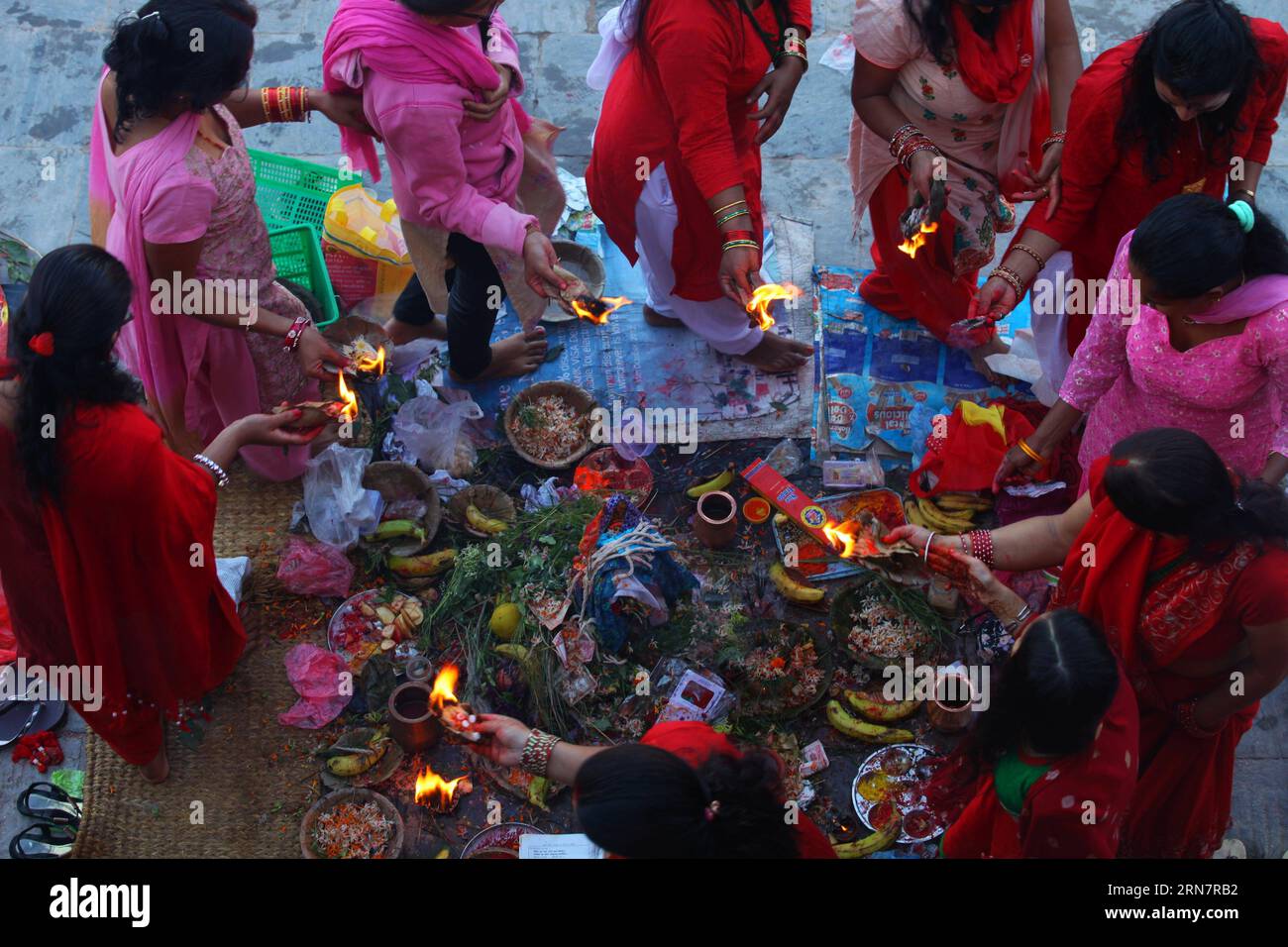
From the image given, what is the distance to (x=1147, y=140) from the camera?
3.62 metres

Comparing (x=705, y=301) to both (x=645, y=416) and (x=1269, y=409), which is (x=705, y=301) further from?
(x=1269, y=409)

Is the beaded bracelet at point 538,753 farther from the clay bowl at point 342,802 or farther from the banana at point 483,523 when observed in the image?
the banana at point 483,523

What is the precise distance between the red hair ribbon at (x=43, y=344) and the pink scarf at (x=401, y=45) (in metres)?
1.34

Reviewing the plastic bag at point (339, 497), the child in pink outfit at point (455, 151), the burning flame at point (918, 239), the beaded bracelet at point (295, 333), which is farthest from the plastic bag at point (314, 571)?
the burning flame at point (918, 239)

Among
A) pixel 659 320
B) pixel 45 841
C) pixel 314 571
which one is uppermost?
pixel 659 320

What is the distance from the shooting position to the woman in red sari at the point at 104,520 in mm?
2834

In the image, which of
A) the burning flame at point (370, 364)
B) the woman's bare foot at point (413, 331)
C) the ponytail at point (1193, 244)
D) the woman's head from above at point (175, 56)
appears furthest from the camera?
the woman's bare foot at point (413, 331)

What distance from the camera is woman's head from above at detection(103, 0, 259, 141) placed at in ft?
10.4

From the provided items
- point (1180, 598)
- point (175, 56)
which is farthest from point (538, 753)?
point (175, 56)

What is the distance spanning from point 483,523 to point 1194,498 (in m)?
2.45

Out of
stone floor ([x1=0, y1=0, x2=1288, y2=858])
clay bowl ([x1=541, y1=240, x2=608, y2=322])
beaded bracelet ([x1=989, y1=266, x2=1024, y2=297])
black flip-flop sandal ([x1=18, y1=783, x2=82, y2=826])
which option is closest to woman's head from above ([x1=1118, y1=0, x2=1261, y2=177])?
beaded bracelet ([x1=989, y1=266, x2=1024, y2=297])

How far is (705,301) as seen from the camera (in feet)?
14.9

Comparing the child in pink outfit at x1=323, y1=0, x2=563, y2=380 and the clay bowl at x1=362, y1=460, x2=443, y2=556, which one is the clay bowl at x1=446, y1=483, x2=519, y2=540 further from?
the child in pink outfit at x1=323, y1=0, x2=563, y2=380

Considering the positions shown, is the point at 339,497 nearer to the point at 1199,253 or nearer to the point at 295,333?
the point at 295,333
